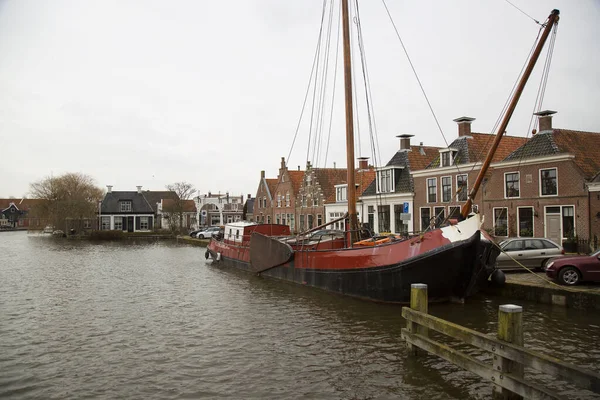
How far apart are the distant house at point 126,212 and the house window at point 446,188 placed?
61.4m

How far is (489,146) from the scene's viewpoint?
102ft

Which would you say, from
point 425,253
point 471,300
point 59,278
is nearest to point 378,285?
point 425,253

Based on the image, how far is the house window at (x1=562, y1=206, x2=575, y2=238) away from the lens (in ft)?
76.5

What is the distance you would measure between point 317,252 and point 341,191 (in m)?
25.0

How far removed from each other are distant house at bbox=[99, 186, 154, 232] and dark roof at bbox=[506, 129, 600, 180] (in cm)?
6808

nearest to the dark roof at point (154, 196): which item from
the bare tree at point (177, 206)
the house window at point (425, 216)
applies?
the bare tree at point (177, 206)

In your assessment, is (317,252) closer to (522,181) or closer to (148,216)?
A: (522,181)

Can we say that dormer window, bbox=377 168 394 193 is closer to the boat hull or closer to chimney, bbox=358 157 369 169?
chimney, bbox=358 157 369 169

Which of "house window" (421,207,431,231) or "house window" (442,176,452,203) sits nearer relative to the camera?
"house window" (442,176,452,203)

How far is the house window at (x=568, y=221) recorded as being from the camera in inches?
918

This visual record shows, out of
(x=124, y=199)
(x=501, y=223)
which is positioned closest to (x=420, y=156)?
(x=501, y=223)

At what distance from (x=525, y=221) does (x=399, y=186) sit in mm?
11264

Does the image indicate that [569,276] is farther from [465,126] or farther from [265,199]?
[265,199]

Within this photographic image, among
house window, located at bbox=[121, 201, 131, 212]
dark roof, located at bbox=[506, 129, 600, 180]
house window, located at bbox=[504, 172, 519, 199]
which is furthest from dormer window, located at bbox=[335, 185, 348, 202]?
house window, located at bbox=[121, 201, 131, 212]
